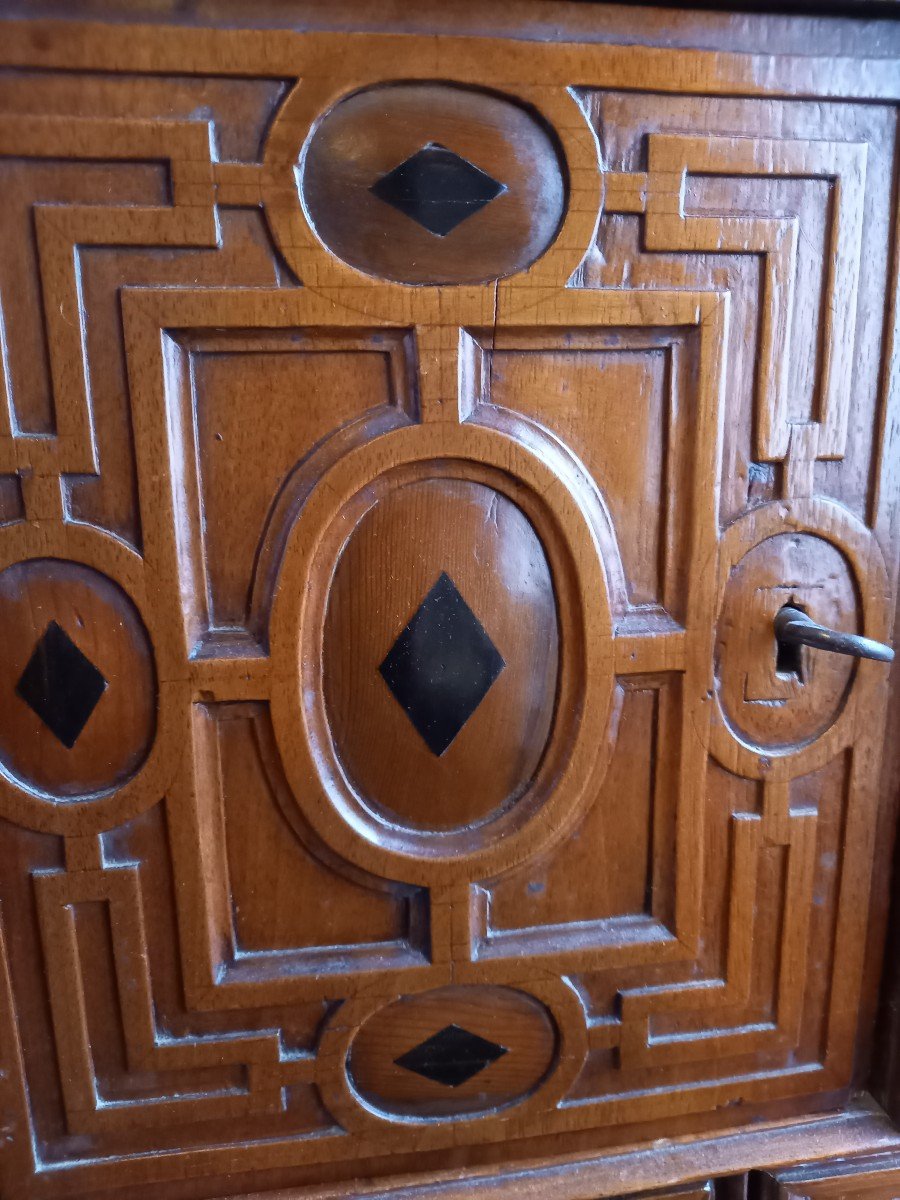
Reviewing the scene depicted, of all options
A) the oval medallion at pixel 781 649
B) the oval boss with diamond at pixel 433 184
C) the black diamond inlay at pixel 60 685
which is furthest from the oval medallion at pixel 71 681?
the oval medallion at pixel 781 649

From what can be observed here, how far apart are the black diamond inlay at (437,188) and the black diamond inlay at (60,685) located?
15.1 inches

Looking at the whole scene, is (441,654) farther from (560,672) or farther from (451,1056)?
(451,1056)

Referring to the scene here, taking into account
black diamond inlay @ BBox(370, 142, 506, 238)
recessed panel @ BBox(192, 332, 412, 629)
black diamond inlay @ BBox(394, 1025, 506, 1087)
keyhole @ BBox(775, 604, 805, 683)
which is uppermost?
black diamond inlay @ BBox(370, 142, 506, 238)

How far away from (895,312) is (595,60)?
0.29m

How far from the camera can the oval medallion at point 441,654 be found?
0.57 m

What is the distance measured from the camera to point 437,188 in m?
0.52

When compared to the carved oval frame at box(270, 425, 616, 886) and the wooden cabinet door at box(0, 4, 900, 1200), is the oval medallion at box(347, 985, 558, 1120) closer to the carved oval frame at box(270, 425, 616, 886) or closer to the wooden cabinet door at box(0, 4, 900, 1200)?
the wooden cabinet door at box(0, 4, 900, 1200)

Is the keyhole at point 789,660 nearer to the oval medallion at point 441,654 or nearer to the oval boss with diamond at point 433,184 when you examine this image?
the oval medallion at point 441,654

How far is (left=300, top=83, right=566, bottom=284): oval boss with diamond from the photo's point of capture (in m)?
0.52

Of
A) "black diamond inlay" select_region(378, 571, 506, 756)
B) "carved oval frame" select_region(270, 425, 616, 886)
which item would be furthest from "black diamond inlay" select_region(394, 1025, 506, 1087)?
"black diamond inlay" select_region(378, 571, 506, 756)

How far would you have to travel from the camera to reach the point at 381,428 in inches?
21.6

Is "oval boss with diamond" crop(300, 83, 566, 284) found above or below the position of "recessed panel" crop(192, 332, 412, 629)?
above

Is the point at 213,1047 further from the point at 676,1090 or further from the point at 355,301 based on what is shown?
the point at 355,301

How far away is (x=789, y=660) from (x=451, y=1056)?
1.42 ft
